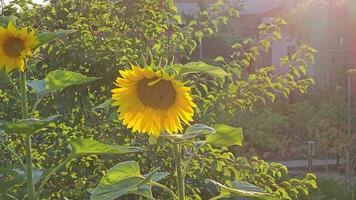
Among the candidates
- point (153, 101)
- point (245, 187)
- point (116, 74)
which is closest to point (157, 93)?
point (153, 101)

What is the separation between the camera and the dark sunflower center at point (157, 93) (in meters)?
1.62

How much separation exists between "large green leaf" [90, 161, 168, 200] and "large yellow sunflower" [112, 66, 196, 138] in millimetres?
107

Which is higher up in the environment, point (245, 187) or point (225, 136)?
point (225, 136)

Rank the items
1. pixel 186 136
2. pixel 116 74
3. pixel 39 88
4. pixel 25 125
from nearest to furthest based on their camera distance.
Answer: pixel 186 136, pixel 25 125, pixel 39 88, pixel 116 74

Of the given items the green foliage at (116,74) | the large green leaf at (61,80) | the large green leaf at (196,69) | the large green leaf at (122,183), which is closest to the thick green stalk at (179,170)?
the large green leaf at (122,183)

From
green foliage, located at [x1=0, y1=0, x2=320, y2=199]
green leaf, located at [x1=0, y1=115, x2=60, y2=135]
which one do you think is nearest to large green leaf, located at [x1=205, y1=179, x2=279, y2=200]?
green leaf, located at [x1=0, y1=115, x2=60, y2=135]

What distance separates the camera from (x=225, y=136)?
1829 millimetres

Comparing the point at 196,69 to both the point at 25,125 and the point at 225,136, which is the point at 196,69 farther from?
the point at 25,125

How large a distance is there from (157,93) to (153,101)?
0.06ft

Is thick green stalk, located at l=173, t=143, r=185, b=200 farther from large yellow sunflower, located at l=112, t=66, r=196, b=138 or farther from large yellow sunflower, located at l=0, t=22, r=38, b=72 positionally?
large yellow sunflower, located at l=0, t=22, r=38, b=72

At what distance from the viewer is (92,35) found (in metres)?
3.15

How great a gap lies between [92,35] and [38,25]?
310 millimetres

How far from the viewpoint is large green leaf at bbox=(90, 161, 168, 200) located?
1642 millimetres

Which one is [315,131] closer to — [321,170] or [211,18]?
[321,170]
